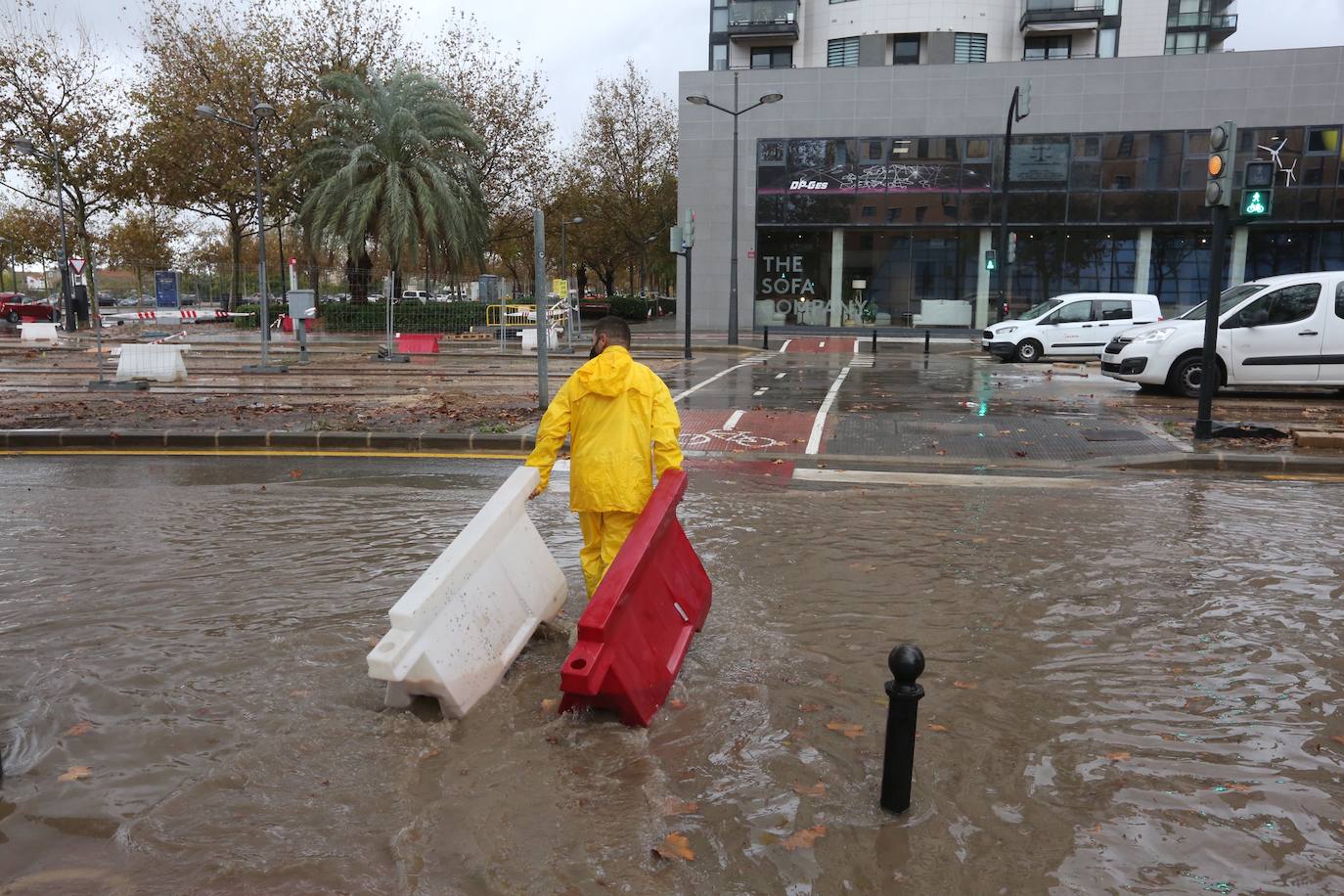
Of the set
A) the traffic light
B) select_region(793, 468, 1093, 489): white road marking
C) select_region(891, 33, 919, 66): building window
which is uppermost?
select_region(891, 33, 919, 66): building window

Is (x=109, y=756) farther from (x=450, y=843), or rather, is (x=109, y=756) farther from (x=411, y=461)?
(x=411, y=461)

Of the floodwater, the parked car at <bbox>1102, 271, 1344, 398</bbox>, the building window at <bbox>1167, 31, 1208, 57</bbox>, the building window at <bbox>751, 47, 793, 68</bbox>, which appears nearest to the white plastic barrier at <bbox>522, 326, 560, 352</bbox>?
the parked car at <bbox>1102, 271, 1344, 398</bbox>

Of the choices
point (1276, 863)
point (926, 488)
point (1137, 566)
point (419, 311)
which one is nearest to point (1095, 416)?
point (926, 488)

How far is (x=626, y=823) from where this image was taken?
334cm

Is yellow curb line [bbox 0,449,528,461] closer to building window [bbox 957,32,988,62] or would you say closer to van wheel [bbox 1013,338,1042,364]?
van wheel [bbox 1013,338,1042,364]

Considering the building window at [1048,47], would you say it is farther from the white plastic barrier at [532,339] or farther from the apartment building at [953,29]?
the white plastic barrier at [532,339]

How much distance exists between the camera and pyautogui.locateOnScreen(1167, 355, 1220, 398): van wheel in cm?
1521

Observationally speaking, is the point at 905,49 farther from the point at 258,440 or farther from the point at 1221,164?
the point at 258,440

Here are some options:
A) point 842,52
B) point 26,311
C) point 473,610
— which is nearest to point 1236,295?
point 473,610

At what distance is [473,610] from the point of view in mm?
4219

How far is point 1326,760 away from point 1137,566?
8.67 feet

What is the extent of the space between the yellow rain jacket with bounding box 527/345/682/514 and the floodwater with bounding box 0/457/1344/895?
0.86 meters

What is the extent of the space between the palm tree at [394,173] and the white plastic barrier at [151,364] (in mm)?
15237

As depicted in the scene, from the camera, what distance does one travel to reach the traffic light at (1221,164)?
1002 centimetres
